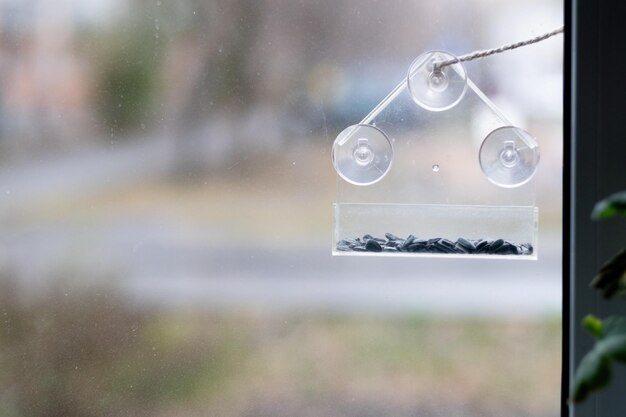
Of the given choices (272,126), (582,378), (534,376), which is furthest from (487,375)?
(582,378)

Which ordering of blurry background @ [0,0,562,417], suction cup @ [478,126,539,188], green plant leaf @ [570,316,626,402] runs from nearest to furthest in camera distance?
1. green plant leaf @ [570,316,626,402]
2. suction cup @ [478,126,539,188]
3. blurry background @ [0,0,562,417]

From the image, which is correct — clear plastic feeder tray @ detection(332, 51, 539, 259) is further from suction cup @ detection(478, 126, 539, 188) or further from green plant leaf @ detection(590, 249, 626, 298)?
green plant leaf @ detection(590, 249, 626, 298)

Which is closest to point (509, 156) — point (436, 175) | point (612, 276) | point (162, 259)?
point (436, 175)

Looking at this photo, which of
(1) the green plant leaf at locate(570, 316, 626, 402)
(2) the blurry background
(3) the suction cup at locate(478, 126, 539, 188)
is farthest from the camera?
(2) the blurry background

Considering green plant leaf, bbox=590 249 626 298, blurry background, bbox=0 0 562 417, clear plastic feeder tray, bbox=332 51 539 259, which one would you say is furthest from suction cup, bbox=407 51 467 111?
green plant leaf, bbox=590 249 626 298

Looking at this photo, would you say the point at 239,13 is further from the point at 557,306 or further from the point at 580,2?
the point at 557,306

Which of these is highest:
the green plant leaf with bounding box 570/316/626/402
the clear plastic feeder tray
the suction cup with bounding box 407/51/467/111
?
the suction cup with bounding box 407/51/467/111
